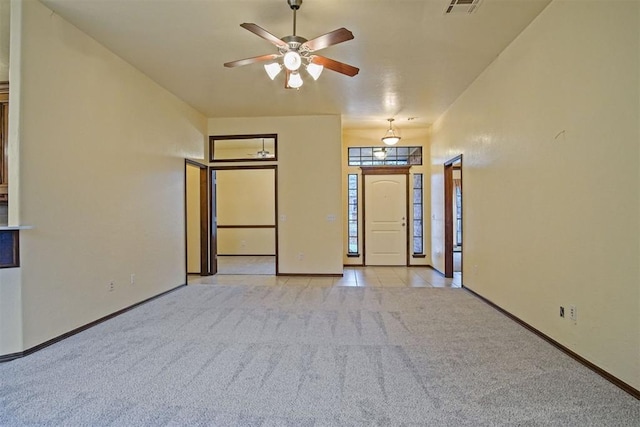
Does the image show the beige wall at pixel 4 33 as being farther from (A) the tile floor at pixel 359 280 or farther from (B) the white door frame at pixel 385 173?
(B) the white door frame at pixel 385 173

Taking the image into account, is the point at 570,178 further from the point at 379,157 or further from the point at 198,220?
the point at 198,220

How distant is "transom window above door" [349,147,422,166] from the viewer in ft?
24.6

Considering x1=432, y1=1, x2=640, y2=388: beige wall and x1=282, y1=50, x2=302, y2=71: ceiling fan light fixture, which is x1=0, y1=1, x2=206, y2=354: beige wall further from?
x1=432, y1=1, x2=640, y2=388: beige wall

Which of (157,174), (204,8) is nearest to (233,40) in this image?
(204,8)

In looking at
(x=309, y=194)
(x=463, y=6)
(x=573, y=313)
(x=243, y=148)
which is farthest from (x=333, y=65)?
(x=243, y=148)

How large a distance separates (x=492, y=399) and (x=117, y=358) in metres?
2.68

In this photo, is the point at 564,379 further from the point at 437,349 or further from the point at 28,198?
the point at 28,198

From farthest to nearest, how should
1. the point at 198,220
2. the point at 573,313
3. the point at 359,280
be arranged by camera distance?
1. the point at 198,220
2. the point at 359,280
3. the point at 573,313

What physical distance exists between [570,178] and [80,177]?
4283 millimetres

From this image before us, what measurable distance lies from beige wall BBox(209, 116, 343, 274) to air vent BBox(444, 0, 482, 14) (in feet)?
10.8

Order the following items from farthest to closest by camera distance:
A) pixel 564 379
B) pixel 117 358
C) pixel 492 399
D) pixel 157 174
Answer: pixel 157 174 → pixel 117 358 → pixel 564 379 → pixel 492 399

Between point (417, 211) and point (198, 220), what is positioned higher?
Answer: point (417, 211)

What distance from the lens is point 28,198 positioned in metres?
2.75

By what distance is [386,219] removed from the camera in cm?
745
